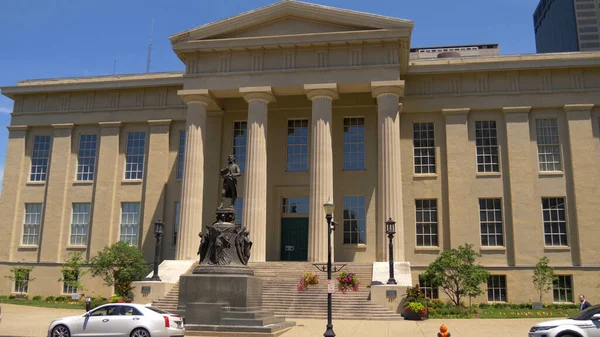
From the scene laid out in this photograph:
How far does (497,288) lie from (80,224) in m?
26.7

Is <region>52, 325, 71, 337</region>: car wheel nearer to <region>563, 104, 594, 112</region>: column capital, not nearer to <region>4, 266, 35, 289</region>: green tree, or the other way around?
<region>4, 266, 35, 289</region>: green tree

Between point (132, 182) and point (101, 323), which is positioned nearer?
point (101, 323)

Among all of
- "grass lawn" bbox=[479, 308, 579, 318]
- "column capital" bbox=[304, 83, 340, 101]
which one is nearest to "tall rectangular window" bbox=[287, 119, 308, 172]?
"column capital" bbox=[304, 83, 340, 101]

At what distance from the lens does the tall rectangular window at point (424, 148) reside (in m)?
32.9

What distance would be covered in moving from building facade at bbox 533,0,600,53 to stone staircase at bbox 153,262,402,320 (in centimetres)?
8637

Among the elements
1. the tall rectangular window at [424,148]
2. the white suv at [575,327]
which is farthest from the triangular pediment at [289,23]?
the white suv at [575,327]

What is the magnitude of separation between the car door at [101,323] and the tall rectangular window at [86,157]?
932 inches

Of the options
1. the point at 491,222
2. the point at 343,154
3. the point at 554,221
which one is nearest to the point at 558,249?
the point at 554,221

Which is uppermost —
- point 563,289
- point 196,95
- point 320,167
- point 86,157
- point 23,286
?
point 196,95

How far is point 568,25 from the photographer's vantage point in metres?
111

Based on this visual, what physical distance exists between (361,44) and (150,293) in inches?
682

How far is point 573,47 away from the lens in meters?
110

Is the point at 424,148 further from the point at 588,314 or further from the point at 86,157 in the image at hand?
the point at 86,157

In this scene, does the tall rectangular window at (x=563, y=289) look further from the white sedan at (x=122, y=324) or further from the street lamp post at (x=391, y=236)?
the white sedan at (x=122, y=324)
